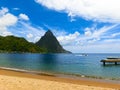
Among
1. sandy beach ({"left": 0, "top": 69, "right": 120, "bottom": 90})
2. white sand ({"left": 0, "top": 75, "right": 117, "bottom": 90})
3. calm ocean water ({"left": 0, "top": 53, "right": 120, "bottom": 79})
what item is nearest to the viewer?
white sand ({"left": 0, "top": 75, "right": 117, "bottom": 90})

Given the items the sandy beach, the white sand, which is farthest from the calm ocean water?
the white sand

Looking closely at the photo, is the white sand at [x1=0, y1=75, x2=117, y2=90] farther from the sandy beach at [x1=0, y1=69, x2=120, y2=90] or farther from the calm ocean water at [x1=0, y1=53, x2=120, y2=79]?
the calm ocean water at [x1=0, y1=53, x2=120, y2=79]

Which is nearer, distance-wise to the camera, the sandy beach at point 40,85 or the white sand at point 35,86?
the white sand at point 35,86

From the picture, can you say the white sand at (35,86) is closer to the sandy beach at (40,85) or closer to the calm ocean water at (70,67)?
the sandy beach at (40,85)

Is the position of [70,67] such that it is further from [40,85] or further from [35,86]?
[35,86]

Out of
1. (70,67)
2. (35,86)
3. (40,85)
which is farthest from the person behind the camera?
(70,67)

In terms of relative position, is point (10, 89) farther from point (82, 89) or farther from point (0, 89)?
point (82, 89)

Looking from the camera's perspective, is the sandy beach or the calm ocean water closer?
the sandy beach

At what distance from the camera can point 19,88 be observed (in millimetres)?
16438

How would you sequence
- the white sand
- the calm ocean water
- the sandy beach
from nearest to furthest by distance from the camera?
the white sand
the sandy beach
the calm ocean water

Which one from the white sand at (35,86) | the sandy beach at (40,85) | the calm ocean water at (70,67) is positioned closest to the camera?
the white sand at (35,86)

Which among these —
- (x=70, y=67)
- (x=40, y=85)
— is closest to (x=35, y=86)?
(x=40, y=85)

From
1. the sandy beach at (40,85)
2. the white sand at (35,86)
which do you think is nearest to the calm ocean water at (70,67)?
the sandy beach at (40,85)

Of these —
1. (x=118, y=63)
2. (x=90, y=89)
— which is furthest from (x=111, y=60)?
(x=90, y=89)
